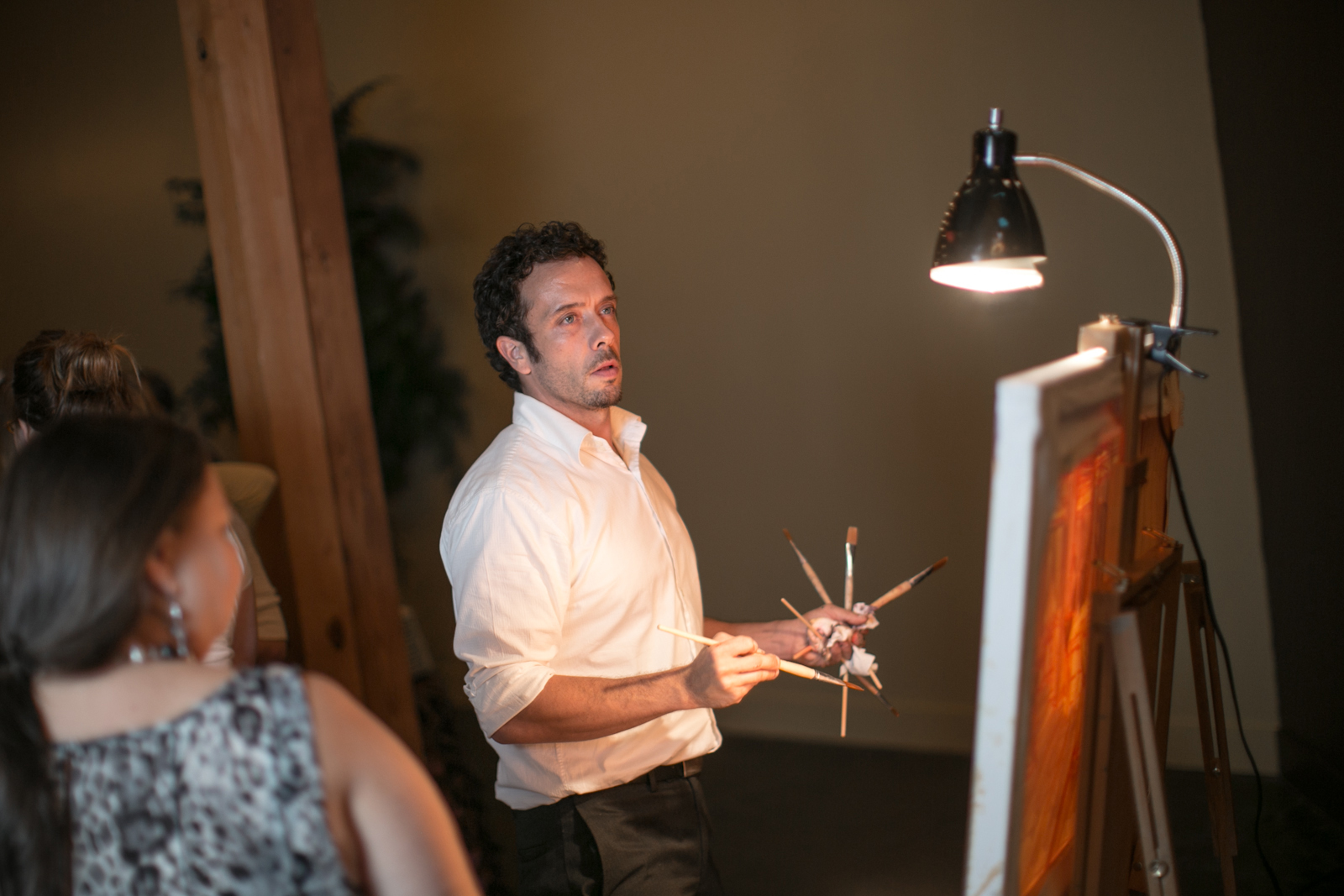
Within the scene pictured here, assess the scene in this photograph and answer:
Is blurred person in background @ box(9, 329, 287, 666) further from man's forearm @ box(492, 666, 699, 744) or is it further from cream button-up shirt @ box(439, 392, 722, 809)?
man's forearm @ box(492, 666, 699, 744)

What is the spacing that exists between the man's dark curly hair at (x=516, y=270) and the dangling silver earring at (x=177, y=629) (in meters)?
1.04

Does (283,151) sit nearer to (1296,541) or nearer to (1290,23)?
(1290,23)

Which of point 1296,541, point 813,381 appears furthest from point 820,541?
point 1296,541

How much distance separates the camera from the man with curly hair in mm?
1430

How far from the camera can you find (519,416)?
5.53ft

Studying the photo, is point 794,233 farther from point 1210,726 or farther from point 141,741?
point 141,741

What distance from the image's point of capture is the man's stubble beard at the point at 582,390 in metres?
1.70

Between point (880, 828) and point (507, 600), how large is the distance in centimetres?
207

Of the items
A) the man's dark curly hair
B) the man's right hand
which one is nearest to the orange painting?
the man's right hand

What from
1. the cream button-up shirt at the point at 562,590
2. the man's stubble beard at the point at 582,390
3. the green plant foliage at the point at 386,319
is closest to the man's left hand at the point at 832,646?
the cream button-up shirt at the point at 562,590

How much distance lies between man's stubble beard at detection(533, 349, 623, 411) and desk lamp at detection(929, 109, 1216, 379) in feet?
2.13

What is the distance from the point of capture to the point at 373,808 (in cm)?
74

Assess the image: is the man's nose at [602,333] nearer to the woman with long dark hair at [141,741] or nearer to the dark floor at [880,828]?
the woman with long dark hair at [141,741]

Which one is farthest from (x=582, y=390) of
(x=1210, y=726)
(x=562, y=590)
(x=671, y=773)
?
(x=1210, y=726)
